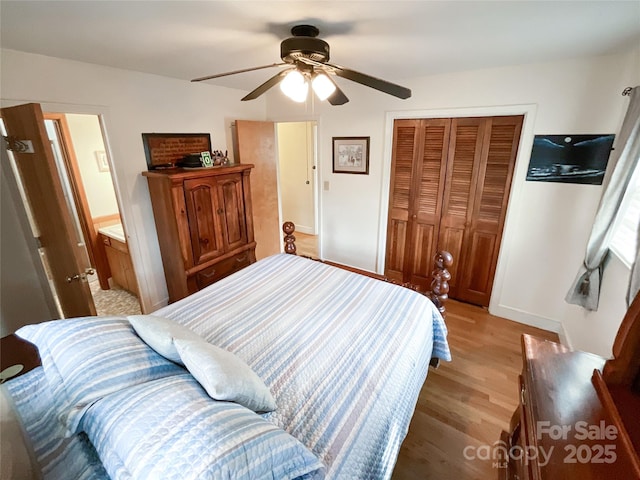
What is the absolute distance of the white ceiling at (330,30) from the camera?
1.28 meters

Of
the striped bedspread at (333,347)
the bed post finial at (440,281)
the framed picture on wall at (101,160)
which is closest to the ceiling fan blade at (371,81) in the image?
the bed post finial at (440,281)

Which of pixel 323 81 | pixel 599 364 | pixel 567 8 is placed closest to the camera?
pixel 599 364

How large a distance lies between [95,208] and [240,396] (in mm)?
3602

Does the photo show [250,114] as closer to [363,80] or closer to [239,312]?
[363,80]

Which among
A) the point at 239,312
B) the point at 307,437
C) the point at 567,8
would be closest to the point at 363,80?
the point at 567,8

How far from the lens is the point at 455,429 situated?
1757 millimetres

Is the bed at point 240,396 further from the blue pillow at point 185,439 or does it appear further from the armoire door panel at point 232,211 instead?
the armoire door panel at point 232,211

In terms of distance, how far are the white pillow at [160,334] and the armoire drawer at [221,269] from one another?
1.63 meters

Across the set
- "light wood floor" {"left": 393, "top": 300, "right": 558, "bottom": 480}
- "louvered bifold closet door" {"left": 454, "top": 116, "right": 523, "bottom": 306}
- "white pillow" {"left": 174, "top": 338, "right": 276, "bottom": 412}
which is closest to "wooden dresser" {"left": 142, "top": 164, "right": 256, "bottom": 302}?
"white pillow" {"left": 174, "top": 338, "right": 276, "bottom": 412}

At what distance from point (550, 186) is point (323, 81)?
2.18 meters

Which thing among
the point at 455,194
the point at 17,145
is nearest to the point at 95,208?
the point at 17,145

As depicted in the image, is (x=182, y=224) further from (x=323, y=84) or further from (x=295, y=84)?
(x=323, y=84)

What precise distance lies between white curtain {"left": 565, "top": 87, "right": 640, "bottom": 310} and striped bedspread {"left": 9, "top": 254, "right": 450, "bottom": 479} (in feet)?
3.94

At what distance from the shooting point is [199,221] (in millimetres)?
2672
